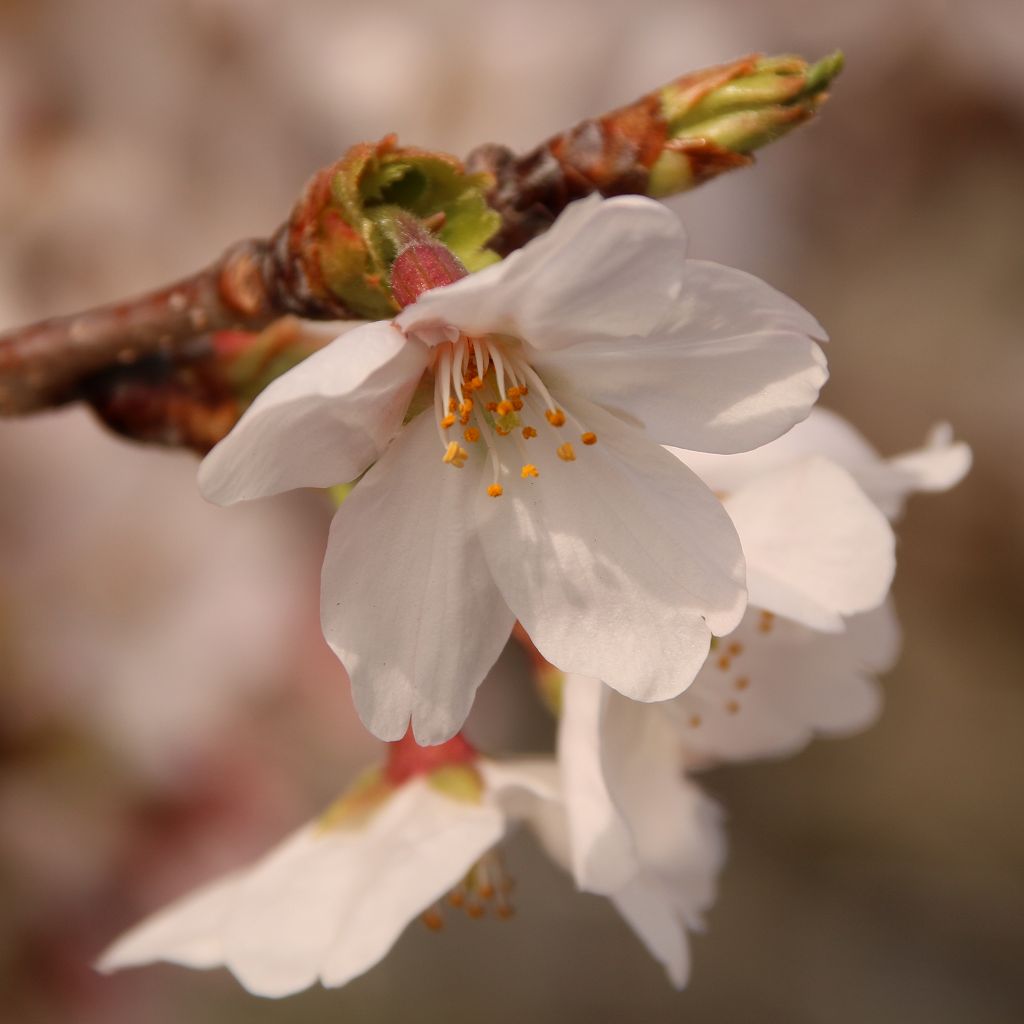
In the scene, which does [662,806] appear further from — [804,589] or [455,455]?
[455,455]

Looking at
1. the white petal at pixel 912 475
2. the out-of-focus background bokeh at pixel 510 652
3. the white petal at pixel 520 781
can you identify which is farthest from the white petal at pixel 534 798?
the out-of-focus background bokeh at pixel 510 652

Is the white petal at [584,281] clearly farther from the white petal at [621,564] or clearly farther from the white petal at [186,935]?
the white petal at [186,935]

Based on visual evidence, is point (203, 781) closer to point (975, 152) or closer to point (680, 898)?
point (680, 898)

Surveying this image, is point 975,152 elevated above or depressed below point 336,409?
below

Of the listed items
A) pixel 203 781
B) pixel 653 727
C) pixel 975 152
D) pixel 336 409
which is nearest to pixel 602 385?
pixel 336 409

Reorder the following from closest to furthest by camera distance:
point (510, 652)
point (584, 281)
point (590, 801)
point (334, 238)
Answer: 1. point (584, 281)
2. point (334, 238)
3. point (590, 801)
4. point (510, 652)

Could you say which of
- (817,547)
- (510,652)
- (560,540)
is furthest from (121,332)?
→ (510,652)

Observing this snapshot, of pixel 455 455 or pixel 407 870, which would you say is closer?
pixel 455 455
